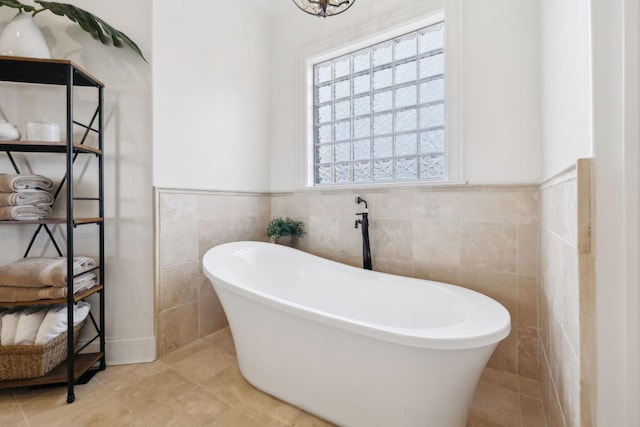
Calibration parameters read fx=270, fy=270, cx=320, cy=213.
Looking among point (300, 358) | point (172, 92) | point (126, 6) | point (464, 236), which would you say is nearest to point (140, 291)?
point (300, 358)

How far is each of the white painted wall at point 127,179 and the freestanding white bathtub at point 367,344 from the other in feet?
1.83

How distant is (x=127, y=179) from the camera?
68.6 inches

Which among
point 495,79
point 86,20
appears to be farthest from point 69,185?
point 495,79

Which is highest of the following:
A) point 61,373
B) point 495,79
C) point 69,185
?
point 495,79

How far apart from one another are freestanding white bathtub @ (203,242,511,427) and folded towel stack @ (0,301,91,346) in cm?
80

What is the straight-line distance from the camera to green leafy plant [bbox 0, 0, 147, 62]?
1.48 m

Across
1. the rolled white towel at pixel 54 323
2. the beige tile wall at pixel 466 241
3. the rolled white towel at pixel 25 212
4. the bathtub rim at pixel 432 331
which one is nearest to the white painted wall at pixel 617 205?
the bathtub rim at pixel 432 331

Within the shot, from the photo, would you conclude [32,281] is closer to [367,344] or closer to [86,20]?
[86,20]

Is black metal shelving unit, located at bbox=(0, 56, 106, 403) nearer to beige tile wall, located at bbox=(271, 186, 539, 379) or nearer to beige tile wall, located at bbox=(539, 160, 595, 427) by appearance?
beige tile wall, located at bbox=(271, 186, 539, 379)

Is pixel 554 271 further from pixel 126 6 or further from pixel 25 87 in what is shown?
pixel 25 87

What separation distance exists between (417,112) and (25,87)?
8.29ft

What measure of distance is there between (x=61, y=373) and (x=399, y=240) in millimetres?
2118

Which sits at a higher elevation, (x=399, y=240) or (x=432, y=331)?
(x=399, y=240)

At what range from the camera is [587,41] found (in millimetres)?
640
